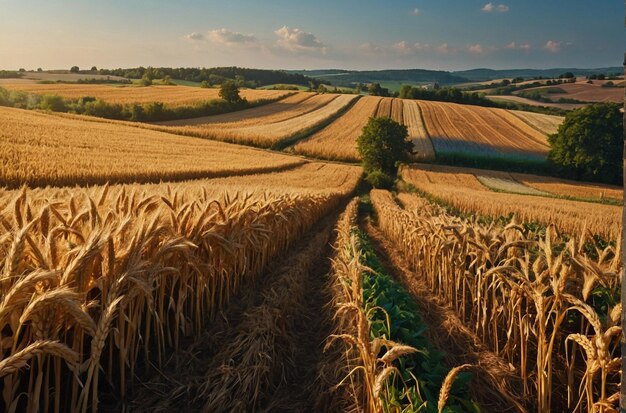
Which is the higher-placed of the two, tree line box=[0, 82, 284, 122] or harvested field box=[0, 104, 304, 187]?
tree line box=[0, 82, 284, 122]

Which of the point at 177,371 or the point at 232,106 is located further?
the point at 232,106

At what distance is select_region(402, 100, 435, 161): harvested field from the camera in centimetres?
5575

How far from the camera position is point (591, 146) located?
49000 millimetres

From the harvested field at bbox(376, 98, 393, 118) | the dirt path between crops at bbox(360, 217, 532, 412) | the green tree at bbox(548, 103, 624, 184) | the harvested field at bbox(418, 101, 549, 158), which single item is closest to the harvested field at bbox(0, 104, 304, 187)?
the dirt path between crops at bbox(360, 217, 532, 412)

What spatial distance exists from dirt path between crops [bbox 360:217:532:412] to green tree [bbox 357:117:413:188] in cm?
3869

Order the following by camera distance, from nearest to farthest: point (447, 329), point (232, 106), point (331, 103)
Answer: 1. point (447, 329)
2. point (232, 106)
3. point (331, 103)

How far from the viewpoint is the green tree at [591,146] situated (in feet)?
159

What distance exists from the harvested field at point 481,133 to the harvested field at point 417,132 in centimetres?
101

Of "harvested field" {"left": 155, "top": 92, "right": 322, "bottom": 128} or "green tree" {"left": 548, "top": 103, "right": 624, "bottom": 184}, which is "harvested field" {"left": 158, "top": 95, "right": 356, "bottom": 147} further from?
"green tree" {"left": 548, "top": 103, "right": 624, "bottom": 184}

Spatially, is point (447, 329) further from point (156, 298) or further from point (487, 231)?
point (156, 298)

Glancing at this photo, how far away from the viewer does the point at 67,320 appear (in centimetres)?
284

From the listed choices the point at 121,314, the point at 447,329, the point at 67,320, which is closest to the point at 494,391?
the point at 447,329

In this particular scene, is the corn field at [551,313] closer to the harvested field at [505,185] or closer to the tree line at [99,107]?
the harvested field at [505,185]

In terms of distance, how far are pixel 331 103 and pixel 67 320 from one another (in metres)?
86.8
